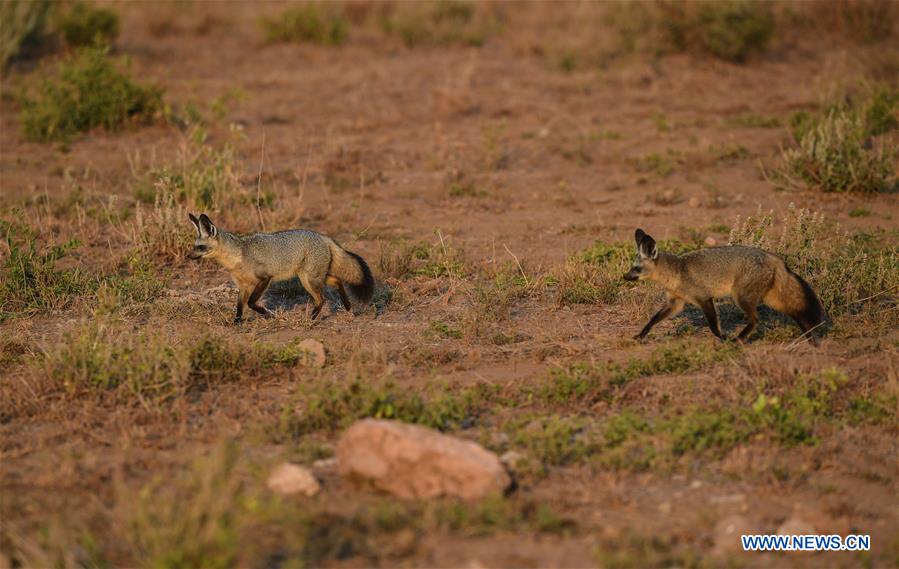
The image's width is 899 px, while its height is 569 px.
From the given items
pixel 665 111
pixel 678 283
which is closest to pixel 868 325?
pixel 678 283

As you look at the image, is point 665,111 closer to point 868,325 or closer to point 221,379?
point 868,325

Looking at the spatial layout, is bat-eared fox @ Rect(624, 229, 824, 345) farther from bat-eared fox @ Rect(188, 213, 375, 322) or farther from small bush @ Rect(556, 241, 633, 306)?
bat-eared fox @ Rect(188, 213, 375, 322)

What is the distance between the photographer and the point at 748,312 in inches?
284

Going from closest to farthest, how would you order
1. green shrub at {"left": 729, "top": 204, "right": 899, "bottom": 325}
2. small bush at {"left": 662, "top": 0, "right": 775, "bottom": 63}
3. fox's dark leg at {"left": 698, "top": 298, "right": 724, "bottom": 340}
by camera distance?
fox's dark leg at {"left": 698, "top": 298, "right": 724, "bottom": 340} → green shrub at {"left": 729, "top": 204, "right": 899, "bottom": 325} → small bush at {"left": 662, "top": 0, "right": 775, "bottom": 63}

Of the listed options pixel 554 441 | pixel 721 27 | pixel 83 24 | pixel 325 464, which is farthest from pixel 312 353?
pixel 83 24

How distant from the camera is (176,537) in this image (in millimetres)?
4438

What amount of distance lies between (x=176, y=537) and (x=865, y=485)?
11.3 feet

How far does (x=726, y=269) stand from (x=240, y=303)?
3576 millimetres

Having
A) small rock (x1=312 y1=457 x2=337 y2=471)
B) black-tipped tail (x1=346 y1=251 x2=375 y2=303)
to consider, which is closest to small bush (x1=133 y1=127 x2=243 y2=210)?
black-tipped tail (x1=346 y1=251 x2=375 y2=303)

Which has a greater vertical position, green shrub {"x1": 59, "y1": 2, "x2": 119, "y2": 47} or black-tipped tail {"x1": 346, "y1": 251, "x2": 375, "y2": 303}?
green shrub {"x1": 59, "y1": 2, "x2": 119, "y2": 47}

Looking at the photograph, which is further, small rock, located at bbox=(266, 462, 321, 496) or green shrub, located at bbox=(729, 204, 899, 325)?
green shrub, located at bbox=(729, 204, 899, 325)

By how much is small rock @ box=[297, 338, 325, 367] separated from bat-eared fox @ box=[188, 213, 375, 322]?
3.46 ft

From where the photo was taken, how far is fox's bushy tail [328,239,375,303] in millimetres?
8109

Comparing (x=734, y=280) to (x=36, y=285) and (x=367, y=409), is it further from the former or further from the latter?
(x=36, y=285)
